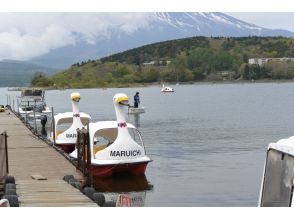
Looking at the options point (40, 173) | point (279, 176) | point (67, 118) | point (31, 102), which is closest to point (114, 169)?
point (40, 173)

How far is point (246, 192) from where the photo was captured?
765 inches

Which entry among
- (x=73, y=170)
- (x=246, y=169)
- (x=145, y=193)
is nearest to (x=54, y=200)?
(x=73, y=170)

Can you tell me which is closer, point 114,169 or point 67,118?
point 114,169

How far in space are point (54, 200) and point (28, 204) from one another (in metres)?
0.59

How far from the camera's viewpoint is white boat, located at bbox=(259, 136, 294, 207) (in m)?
5.91

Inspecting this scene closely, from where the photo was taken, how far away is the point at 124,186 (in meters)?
19.9

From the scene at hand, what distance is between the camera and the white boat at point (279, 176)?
233 inches

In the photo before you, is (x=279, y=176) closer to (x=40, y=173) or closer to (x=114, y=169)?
(x=40, y=173)

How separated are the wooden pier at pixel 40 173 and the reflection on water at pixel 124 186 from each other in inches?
51.6

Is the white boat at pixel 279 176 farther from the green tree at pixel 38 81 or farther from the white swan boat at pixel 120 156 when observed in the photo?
the green tree at pixel 38 81

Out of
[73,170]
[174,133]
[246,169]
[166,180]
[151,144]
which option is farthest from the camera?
[174,133]

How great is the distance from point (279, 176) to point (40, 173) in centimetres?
1120

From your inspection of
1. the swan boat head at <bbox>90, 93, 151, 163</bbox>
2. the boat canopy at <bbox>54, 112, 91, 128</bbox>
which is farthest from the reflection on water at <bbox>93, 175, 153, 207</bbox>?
the boat canopy at <bbox>54, 112, 91, 128</bbox>
